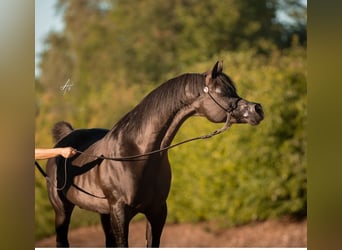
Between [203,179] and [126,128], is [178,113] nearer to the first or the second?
Answer: [126,128]

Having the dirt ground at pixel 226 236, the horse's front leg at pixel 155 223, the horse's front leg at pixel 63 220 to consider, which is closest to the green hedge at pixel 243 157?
the dirt ground at pixel 226 236

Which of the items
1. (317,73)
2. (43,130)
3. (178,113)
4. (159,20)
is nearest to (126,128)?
(178,113)

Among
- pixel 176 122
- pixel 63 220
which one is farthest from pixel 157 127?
pixel 63 220

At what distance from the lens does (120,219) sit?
450 centimetres

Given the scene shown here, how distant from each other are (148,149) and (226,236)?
3074 millimetres

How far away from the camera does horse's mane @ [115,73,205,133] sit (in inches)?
176

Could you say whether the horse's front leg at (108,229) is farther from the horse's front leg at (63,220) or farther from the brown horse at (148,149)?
the horse's front leg at (63,220)

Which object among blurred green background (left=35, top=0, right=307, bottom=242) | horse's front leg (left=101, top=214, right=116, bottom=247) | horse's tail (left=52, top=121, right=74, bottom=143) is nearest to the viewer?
horse's front leg (left=101, top=214, right=116, bottom=247)

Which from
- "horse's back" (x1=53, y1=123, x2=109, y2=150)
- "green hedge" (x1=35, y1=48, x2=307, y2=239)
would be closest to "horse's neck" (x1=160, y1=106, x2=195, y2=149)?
"horse's back" (x1=53, y1=123, x2=109, y2=150)

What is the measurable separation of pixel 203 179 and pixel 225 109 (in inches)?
106

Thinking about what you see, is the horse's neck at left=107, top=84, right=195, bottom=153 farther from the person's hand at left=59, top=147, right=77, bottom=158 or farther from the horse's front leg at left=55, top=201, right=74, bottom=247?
the horse's front leg at left=55, top=201, right=74, bottom=247

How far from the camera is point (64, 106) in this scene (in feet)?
23.1

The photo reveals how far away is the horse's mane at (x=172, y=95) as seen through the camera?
14.6 feet

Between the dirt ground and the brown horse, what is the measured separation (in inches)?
90.4
